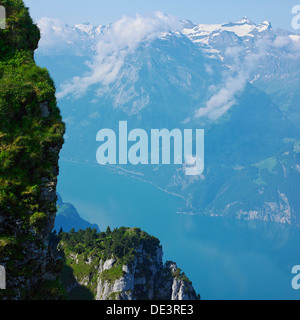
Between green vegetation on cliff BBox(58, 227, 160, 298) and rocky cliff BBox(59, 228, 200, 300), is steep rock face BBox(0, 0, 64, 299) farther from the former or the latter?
green vegetation on cliff BBox(58, 227, 160, 298)

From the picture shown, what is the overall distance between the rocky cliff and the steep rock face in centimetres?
3450

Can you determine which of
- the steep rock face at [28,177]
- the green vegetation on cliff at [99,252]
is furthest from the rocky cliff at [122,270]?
the steep rock face at [28,177]

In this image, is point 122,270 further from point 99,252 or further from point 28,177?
point 28,177

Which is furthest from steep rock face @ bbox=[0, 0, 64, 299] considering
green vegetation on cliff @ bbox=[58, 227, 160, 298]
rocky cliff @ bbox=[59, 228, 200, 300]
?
green vegetation on cliff @ bbox=[58, 227, 160, 298]

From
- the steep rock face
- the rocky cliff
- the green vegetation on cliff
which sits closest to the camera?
the steep rock face

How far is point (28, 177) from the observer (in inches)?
592

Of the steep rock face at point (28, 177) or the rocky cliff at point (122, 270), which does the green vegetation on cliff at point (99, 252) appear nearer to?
the rocky cliff at point (122, 270)

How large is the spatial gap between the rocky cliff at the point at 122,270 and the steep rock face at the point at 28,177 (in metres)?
34.5

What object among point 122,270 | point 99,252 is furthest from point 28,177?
point 99,252

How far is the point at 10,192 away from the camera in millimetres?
14227

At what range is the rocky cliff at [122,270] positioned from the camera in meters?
50.5

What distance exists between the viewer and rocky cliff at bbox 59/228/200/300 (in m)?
50.5

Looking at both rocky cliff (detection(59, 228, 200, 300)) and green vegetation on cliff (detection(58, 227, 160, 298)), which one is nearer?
rocky cliff (detection(59, 228, 200, 300))
